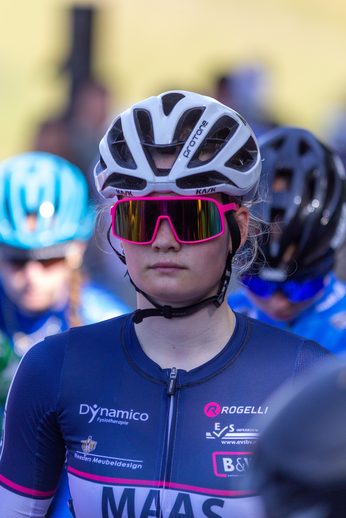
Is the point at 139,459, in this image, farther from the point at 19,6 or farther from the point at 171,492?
the point at 19,6

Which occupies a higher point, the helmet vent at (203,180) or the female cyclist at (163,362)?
the helmet vent at (203,180)

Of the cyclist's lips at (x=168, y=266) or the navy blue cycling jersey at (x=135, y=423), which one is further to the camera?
the cyclist's lips at (x=168, y=266)

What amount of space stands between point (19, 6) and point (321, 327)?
43.6 feet

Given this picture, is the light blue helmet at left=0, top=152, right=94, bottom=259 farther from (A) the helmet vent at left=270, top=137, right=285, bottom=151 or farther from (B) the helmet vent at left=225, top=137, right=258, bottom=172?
(B) the helmet vent at left=225, top=137, right=258, bottom=172

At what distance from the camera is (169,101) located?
2.29 m

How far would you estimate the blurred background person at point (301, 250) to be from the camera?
3271mm

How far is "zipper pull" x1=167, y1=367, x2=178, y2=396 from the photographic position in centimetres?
210

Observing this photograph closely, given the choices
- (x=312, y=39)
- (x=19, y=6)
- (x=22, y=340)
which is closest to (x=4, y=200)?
(x=22, y=340)

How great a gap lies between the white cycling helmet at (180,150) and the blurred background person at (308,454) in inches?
45.7

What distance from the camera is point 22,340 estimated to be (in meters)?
4.20

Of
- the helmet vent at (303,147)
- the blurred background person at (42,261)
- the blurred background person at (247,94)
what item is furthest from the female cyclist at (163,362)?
the blurred background person at (247,94)

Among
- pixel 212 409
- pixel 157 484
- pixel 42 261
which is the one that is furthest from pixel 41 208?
pixel 157 484

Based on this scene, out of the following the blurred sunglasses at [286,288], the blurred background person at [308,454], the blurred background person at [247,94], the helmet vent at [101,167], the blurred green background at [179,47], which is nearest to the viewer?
the blurred background person at [308,454]

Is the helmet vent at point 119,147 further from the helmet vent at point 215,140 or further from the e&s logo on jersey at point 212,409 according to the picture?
the e&s logo on jersey at point 212,409
